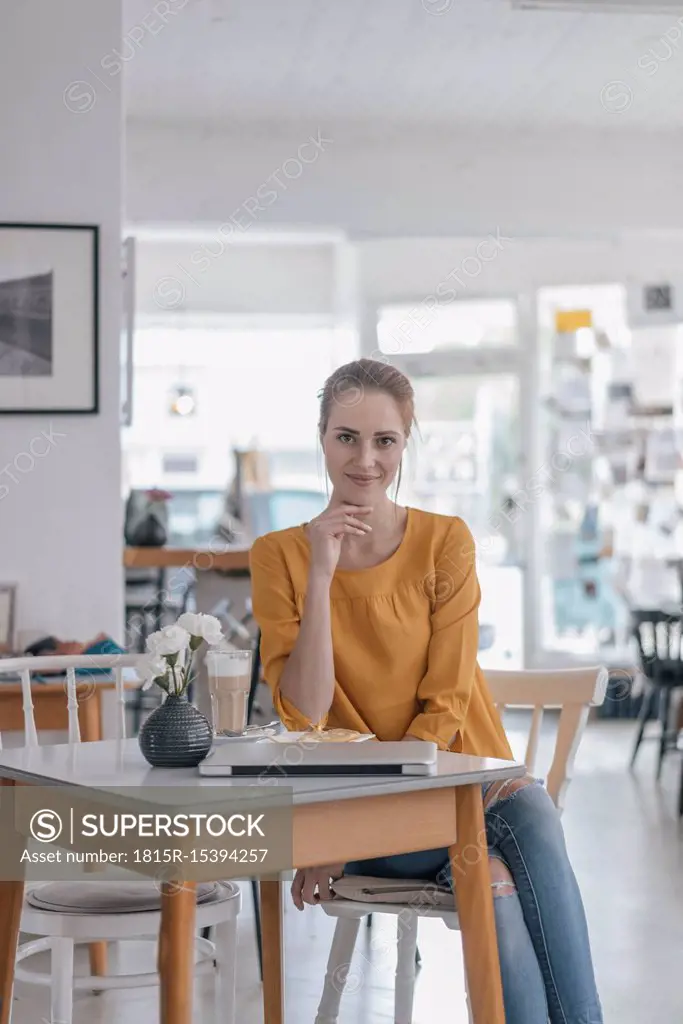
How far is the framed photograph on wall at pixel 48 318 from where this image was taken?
410cm

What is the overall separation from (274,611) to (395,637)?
0.65 ft

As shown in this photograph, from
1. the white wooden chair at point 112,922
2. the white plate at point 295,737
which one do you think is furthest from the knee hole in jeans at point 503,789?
the white wooden chair at point 112,922

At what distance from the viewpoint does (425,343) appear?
8.28 m

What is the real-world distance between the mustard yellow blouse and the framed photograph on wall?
2.16 metres

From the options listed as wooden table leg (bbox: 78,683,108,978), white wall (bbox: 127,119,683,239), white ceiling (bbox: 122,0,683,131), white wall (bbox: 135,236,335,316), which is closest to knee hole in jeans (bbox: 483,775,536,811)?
wooden table leg (bbox: 78,683,108,978)

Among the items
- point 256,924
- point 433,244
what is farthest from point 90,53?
point 433,244

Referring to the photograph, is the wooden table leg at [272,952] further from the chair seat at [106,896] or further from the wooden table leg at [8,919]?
the wooden table leg at [8,919]

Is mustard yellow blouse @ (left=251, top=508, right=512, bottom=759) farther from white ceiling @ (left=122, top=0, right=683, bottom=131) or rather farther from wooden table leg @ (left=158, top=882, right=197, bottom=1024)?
white ceiling @ (left=122, top=0, right=683, bottom=131)

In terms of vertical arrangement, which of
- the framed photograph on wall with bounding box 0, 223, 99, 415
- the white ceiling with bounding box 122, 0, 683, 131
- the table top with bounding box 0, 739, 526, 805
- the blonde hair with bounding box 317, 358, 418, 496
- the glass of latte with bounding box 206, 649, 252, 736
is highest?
the white ceiling with bounding box 122, 0, 683, 131

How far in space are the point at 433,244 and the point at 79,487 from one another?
4449 mm

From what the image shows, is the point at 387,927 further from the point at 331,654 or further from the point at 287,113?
the point at 287,113

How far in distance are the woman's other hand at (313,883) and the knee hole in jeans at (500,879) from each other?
0.86ft

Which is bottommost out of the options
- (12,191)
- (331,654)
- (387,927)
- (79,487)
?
(387,927)

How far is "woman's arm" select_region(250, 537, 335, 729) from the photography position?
198 centimetres
